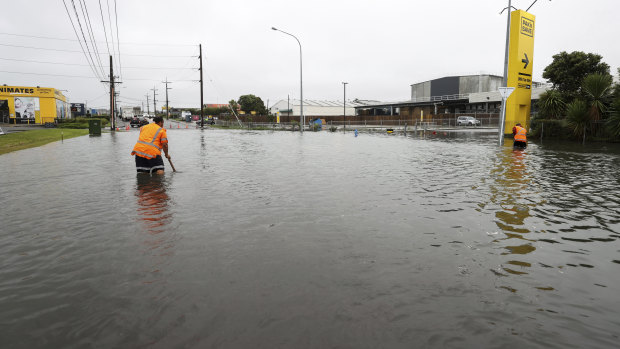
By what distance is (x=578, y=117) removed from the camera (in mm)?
25281

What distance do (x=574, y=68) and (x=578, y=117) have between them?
43.0ft

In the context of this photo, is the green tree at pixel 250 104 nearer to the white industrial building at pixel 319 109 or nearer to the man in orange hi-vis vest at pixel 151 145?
the white industrial building at pixel 319 109

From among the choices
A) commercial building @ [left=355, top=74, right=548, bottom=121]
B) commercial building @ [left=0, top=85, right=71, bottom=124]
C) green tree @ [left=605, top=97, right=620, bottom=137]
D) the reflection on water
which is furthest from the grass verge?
commercial building @ [left=355, top=74, right=548, bottom=121]

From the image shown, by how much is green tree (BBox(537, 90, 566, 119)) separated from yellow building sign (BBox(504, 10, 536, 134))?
10.7ft

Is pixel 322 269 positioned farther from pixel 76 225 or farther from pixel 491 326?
pixel 76 225

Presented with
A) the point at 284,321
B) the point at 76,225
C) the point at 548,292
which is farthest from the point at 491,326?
the point at 76,225

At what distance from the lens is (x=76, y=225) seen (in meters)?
6.03

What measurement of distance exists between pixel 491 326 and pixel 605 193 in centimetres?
736

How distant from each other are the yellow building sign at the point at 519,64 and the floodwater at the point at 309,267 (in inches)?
1087

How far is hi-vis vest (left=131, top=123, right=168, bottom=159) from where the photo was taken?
10.4 metres

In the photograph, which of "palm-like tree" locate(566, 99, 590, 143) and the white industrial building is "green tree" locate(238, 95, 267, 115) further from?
"palm-like tree" locate(566, 99, 590, 143)

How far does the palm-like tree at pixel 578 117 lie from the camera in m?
25.1

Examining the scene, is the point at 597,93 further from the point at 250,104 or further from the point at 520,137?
the point at 250,104

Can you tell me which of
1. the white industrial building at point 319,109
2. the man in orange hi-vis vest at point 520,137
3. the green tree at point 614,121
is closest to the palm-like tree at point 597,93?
the green tree at point 614,121
